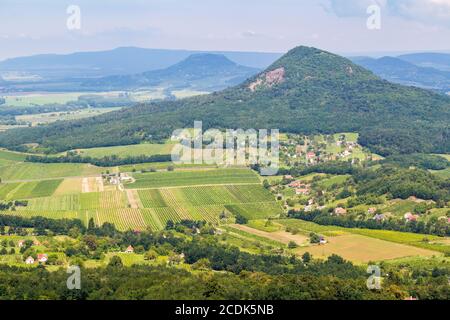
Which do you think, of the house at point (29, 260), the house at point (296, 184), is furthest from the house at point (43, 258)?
the house at point (296, 184)

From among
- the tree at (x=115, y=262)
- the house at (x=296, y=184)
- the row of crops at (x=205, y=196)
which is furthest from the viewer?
the house at (x=296, y=184)

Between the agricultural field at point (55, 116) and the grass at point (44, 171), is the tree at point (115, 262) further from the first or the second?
the agricultural field at point (55, 116)

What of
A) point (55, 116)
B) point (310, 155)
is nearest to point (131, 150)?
point (310, 155)

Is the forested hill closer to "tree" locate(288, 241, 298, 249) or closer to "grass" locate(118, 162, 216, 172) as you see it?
"grass" locate(118, 162, 216, 172)

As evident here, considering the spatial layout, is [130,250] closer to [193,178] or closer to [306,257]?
→ [306,257]

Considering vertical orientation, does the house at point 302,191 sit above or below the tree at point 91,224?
below
